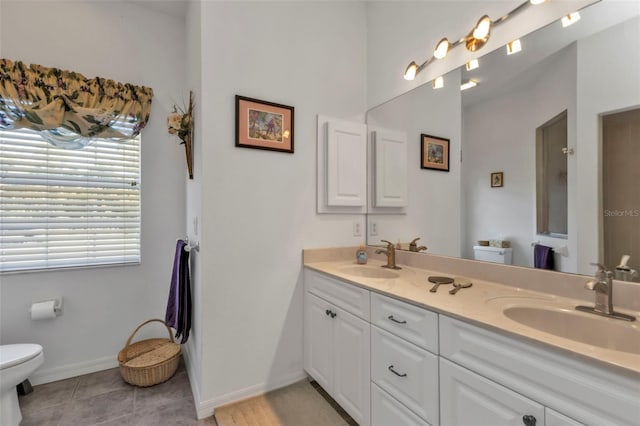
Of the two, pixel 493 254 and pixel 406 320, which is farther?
pixel 493 254

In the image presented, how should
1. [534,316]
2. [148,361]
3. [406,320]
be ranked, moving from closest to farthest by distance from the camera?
[534,316] → [406,320] → [148,361]

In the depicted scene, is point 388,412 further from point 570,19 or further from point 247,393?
point 570,19

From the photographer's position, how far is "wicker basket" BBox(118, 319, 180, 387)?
195cm

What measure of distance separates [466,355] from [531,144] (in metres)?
1.03

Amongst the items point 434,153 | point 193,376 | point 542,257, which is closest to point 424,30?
point 434,153

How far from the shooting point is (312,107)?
210 cm

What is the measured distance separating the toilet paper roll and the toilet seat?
0.73 feet

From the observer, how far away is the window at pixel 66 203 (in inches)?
78.0

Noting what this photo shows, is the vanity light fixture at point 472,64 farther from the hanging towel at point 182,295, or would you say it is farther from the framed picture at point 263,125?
the hanging towel at point 182,295

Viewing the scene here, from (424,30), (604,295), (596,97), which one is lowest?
(604,295)

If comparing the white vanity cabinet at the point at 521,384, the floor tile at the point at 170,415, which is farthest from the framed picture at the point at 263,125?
the floor tile at the point at 170,415

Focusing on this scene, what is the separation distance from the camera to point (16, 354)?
1649 mm

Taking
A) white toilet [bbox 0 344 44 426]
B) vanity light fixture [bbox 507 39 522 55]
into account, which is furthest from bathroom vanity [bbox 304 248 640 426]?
white toilet [bbox 0 344 44 426]

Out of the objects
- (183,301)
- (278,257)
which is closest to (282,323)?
(278,257)
